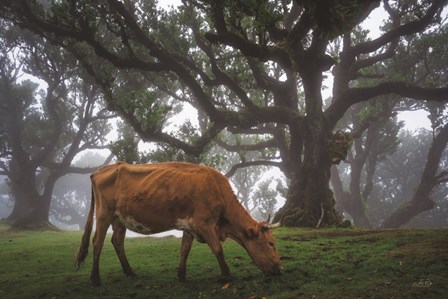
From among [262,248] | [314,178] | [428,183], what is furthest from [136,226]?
[428,183]

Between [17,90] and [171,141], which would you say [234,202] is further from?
[17,90]

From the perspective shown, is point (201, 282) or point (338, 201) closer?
point (201, 282)

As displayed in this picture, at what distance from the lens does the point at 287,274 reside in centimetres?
638

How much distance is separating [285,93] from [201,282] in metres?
15.6

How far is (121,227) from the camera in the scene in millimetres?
7723

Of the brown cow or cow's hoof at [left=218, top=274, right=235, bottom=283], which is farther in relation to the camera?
the brown cow

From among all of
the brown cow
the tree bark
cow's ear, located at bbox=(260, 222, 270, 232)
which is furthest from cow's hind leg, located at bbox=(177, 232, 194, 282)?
the tree bark

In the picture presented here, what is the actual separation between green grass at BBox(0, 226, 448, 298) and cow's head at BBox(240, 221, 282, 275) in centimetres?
24

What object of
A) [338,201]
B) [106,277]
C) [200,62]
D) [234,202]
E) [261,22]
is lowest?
[106,277]

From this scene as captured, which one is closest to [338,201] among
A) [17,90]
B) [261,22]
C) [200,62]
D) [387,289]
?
[200,62]

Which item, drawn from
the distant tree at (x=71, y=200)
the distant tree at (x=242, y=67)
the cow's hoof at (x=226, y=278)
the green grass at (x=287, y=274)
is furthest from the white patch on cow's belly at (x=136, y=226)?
the distant tree at (x=71, y=200)

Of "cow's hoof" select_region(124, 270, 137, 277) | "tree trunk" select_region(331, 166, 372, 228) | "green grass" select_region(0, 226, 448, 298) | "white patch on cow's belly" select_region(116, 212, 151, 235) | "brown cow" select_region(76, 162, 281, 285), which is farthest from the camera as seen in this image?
"tree trunk" select_region(331, 166, 372, 228)

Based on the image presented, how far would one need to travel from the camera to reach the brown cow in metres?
6.35

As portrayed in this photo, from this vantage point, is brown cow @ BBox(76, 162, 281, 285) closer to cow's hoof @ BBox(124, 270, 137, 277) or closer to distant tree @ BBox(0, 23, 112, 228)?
cow's hoof @ BBox(124, 270, 137, 277)
